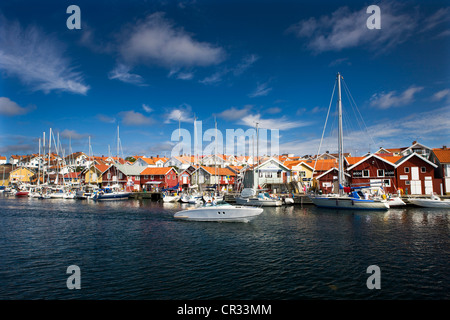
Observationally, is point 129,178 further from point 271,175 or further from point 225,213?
point 225,213

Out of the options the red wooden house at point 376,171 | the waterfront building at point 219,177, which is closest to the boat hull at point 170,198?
the waterfront building at point 219,177

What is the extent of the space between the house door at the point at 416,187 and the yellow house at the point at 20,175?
482 ft

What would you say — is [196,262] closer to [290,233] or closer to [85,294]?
[85,294]

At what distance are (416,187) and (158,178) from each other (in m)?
63.8

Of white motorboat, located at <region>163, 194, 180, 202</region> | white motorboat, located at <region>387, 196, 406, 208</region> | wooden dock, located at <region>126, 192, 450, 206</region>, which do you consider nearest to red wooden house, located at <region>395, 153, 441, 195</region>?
wooden dock, located at <region>126, 192, 450, 206</region>

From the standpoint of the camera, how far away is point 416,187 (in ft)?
172

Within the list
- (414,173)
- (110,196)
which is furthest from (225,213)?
(110,196)

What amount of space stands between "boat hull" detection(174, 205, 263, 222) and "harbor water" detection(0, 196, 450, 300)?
4.76 feet

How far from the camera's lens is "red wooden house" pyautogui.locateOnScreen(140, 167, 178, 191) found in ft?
261

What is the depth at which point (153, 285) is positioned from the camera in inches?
509

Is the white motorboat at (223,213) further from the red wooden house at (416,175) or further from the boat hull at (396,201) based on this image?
the red wooden house at (416,175)
